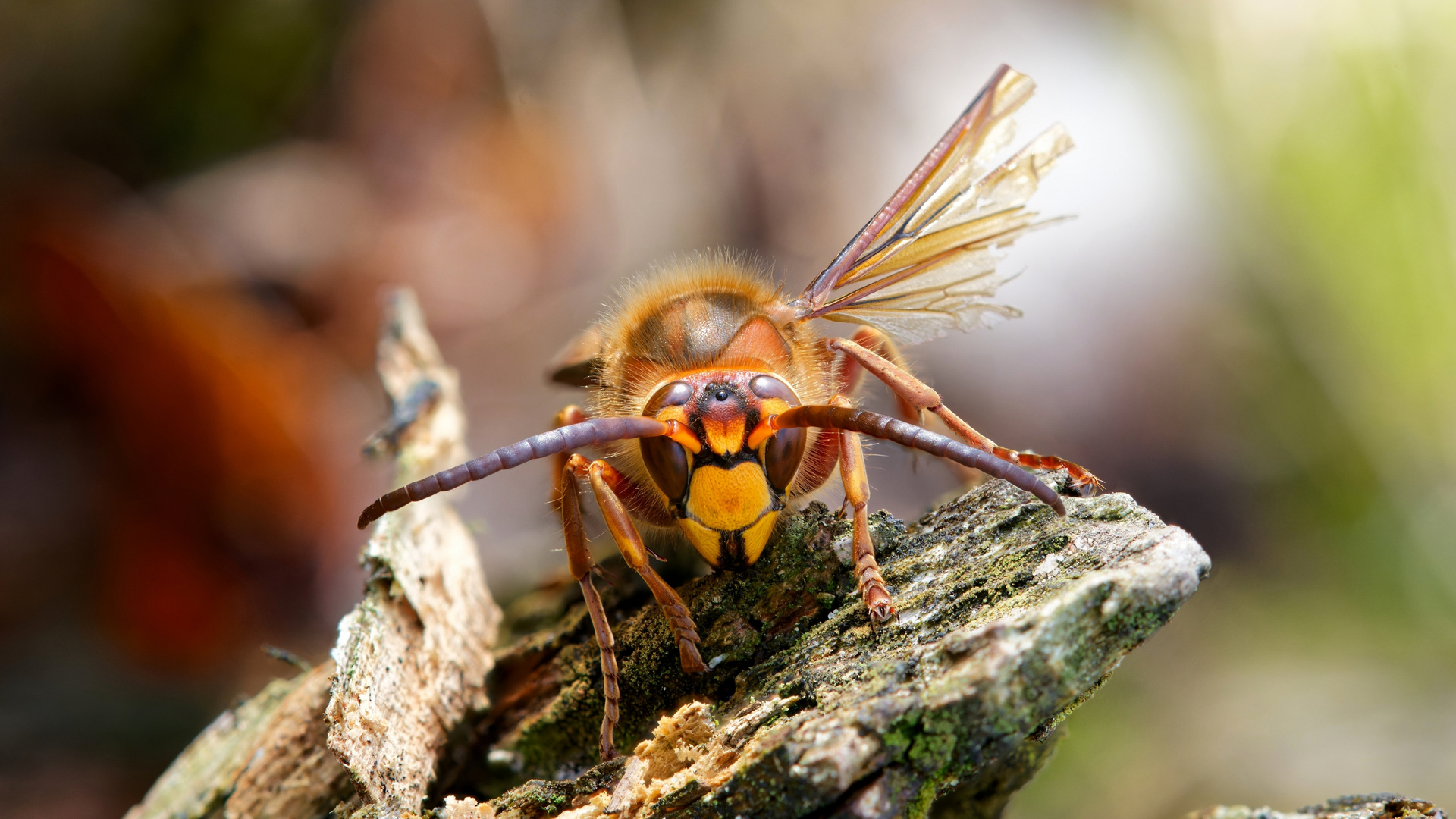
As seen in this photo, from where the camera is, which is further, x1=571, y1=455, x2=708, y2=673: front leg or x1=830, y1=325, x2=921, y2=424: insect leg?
x1=830, y1=325, x2=921, y2=424: insect leg

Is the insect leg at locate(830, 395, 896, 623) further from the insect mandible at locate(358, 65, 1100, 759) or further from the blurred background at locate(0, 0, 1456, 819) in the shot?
the blurred background at locate(0, 0, 1456, 819)

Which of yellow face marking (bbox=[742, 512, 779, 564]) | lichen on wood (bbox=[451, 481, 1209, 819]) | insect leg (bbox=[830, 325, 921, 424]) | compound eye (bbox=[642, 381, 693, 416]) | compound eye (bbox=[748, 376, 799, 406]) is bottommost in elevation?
lichen on wood (bbox=[451, 481, 1209, 819])

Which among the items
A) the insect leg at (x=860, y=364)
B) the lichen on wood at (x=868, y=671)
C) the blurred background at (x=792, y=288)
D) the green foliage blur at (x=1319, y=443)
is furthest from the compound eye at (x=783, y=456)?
the green foliage blur at (x=1319, y=443)

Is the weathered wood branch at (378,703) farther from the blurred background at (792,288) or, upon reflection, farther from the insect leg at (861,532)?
the insect leg at (861,532)

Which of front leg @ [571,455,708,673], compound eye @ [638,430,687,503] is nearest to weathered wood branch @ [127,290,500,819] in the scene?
front leg @ [571,455,708,673]

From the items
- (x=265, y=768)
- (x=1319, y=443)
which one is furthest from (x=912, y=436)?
(x=1319, y=443)

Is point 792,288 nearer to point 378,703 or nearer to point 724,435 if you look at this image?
point 724,435
